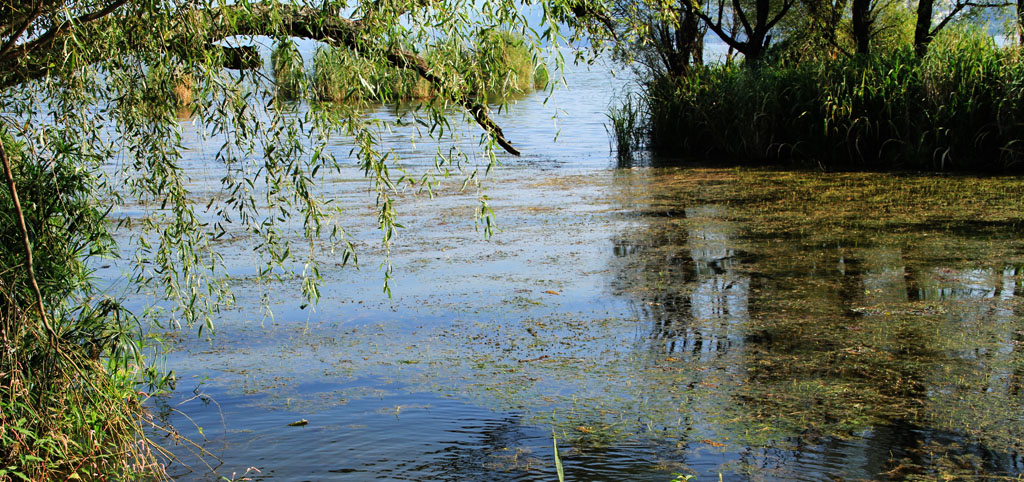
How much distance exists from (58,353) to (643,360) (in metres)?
2.56

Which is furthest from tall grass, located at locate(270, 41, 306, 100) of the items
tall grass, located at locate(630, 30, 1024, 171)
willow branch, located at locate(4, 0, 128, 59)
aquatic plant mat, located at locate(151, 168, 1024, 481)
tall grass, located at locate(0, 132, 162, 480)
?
tall grass, located at locate(630, 30, 1024, 171)

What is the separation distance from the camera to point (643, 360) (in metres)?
4.41

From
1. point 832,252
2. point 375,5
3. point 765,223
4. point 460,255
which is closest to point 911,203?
point 765,223

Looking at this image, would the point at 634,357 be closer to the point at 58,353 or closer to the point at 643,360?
the point at 643,360

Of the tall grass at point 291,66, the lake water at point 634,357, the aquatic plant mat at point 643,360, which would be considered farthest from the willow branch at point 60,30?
the aquatic plant mat at point 643,360

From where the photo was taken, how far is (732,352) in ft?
14.8

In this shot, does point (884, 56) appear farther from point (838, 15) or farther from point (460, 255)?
point (460, 255)

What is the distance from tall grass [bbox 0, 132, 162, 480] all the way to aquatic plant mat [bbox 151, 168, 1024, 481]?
39 cm

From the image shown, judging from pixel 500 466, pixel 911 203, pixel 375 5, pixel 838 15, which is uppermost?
pixel 838 15

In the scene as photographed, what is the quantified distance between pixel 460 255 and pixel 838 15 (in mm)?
10847

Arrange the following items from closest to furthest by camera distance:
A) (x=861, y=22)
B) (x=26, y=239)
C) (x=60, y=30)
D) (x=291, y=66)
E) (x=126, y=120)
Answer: (x=26, y=239)
(x=60, y=30)
(x=291, y=66)
(x=126, y=120)
(x=861, y=22)

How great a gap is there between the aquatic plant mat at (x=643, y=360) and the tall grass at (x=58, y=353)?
15.2 inches

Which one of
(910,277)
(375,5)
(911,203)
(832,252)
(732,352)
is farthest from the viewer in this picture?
(911,203)

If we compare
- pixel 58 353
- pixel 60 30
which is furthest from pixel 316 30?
pixel 58 353
